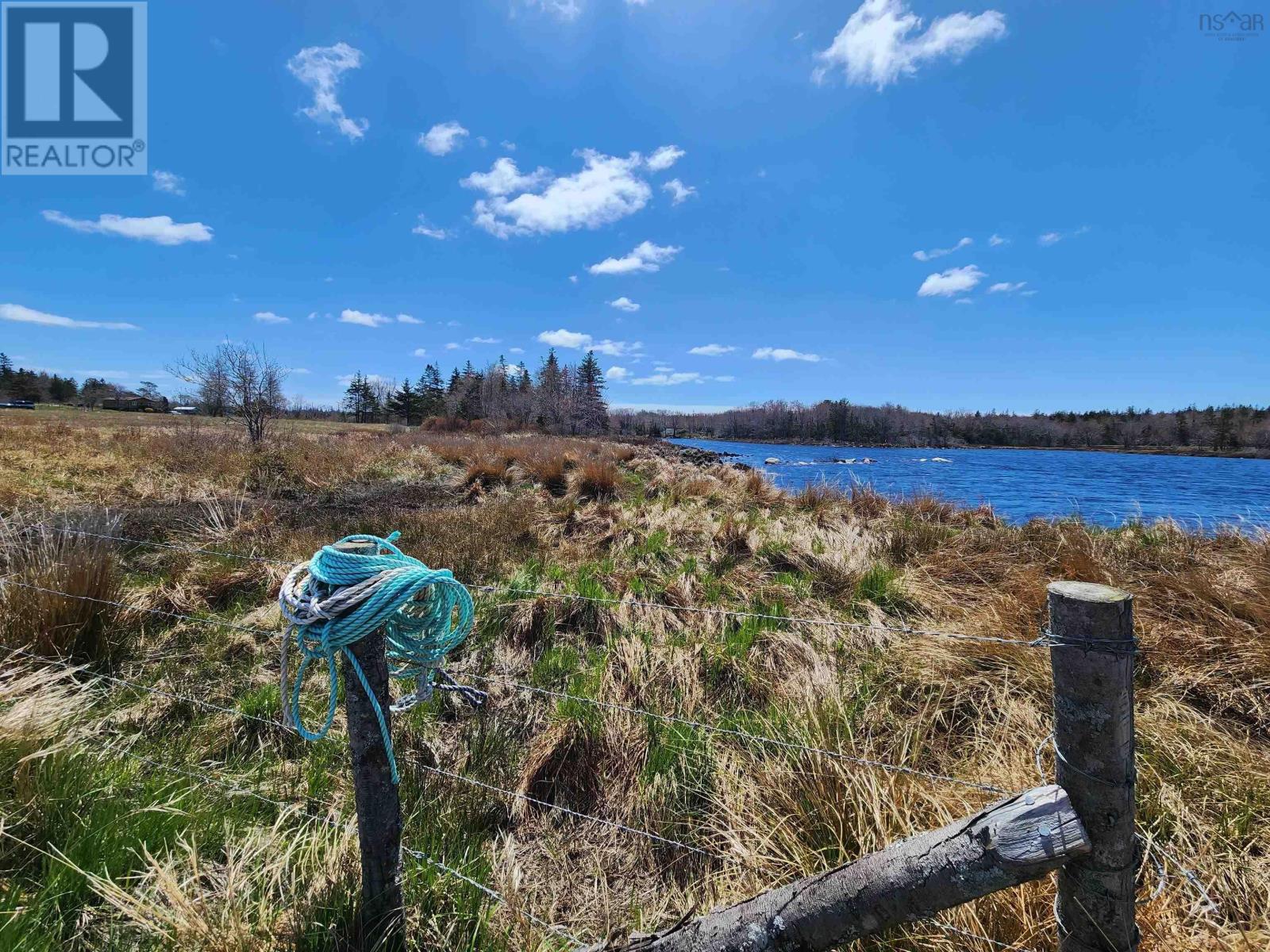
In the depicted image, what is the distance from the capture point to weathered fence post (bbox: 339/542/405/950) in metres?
1.43

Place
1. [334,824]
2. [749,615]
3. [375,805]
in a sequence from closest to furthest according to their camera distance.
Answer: [375,805] < [334,824] < [749,615]

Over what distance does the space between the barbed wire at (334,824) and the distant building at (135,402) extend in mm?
93834

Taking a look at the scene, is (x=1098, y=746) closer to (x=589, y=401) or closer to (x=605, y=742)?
(x=605, y=742)

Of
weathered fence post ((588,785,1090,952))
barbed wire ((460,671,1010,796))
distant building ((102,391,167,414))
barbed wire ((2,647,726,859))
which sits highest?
distant building ((102,391,167,414))

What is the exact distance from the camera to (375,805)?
1.51 m

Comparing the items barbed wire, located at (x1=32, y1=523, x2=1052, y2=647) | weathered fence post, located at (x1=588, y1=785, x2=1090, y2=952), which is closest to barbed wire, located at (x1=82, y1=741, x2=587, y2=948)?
weathered fence post, located at (x1=588, y1=785, x2=1090, y2=952)

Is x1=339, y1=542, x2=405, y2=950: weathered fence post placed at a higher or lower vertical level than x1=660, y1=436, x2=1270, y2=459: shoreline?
lower

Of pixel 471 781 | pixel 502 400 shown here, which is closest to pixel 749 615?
pixel 471 781

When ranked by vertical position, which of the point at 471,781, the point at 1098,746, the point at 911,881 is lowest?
the point at 471,781

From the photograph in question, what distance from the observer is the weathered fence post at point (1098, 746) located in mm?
1057

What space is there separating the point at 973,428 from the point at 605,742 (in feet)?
371

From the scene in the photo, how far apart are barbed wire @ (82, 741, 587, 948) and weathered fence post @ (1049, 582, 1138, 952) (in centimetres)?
125

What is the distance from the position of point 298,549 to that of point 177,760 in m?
3.52

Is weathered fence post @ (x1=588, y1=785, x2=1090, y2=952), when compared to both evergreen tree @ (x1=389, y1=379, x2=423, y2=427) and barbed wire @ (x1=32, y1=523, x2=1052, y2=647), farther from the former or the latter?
evergreen tree @ (x1=389, y1=379, x2=423, y2=427)
